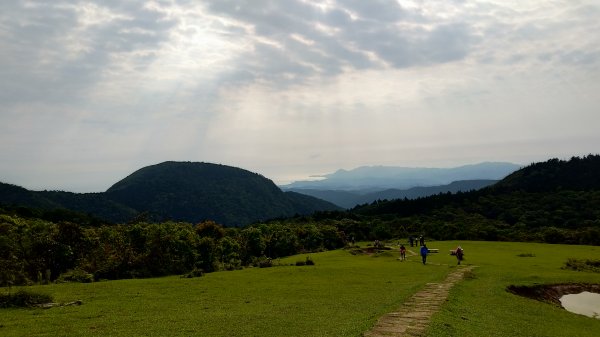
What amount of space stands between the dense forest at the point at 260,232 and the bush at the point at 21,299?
11.9m

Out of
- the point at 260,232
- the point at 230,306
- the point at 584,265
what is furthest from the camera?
the point at 260,232

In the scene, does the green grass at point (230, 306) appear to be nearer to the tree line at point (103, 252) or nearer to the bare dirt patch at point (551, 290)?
the bare dirt patch at point (551, 290)

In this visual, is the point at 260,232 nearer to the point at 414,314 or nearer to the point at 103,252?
the point at 103,252

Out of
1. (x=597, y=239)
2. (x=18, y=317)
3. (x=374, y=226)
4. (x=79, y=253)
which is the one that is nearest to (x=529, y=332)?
(x=18, y=317)

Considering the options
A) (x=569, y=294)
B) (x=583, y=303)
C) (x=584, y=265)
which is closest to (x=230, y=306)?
(x=583, y=303)

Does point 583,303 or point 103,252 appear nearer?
point 583,303

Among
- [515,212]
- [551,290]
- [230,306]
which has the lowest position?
[551,290]

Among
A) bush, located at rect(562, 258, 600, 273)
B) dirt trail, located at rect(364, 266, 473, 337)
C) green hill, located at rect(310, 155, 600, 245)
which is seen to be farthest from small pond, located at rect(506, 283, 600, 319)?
green hill, located at rect(310, 155, 600, 245)

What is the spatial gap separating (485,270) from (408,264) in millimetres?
10436

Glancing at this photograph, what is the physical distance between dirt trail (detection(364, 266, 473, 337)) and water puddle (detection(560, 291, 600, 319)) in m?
9.57

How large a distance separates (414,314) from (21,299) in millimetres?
26363

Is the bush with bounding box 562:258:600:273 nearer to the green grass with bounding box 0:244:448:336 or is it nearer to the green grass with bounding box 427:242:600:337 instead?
the green grass with bounding box 427:242:600:337

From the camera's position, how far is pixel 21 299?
2886 centimetres

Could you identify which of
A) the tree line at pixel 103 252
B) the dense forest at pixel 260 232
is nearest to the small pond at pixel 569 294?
the dense forest at pixel 260 232
